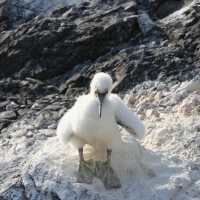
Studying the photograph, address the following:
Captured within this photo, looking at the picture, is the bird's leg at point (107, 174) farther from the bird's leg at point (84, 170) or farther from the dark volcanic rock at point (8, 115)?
the dark volcanic rock at point (8, 115)

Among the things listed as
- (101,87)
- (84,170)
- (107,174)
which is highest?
(101,87)

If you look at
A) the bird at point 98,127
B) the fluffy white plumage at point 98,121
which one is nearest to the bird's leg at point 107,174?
the bird at point 98,127

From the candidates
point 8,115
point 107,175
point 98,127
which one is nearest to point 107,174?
point 107,175

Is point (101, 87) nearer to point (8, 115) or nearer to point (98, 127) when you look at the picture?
point (98, 127)

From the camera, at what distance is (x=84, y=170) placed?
15.8 feet

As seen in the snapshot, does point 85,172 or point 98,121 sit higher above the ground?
point 98,121

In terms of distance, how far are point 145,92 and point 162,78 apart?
417mm

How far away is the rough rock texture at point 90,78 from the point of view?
4.83 m

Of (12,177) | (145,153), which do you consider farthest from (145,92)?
(12,177)

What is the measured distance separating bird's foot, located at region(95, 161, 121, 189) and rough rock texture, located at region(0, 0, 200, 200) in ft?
0.21

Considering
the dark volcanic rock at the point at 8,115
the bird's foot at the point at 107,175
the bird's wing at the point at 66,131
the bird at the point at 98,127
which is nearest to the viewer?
the bird's foot at the point at 107,175

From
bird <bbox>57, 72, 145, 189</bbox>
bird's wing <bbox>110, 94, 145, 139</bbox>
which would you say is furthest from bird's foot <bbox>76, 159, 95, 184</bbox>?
bird's wing <bbox>110, 94, 145, 139</bbox>

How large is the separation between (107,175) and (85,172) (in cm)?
23

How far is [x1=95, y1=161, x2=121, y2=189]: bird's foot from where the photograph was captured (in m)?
4.75
